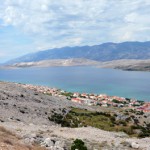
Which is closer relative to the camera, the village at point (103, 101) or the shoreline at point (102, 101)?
the shoreline at point (102, 101)

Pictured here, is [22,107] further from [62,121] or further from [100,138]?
[100,138]

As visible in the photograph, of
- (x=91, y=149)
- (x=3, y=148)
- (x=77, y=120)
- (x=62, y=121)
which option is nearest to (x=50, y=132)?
(x=91, y=149)

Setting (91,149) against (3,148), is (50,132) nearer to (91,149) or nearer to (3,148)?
(91,149)

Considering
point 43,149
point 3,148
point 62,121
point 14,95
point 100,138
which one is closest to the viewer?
point 3,148

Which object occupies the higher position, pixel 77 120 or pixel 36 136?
pixel 36 136

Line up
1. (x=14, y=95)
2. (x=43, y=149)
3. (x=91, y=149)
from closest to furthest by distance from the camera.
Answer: (x=43, y=149)
(x=91, y=149)
(x=14, y=95)

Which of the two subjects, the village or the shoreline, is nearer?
the shoreline

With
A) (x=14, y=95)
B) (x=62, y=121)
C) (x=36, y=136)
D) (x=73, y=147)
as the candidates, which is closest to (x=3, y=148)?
(x=73, y=147)

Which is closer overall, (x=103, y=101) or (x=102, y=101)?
(x=103, y=101)

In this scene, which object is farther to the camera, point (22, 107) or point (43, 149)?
point (22, 107)
